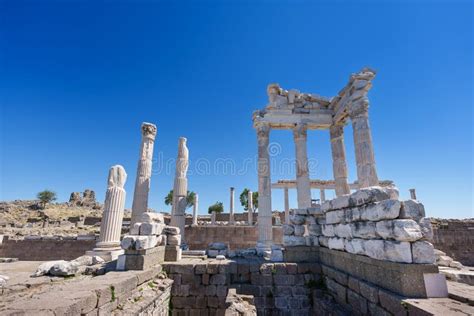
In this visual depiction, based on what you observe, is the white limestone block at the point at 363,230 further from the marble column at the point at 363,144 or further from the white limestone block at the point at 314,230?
the marble column at the point at 363,144

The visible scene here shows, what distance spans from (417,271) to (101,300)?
5.19 metres

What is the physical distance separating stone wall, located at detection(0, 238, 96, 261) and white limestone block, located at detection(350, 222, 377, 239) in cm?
1786

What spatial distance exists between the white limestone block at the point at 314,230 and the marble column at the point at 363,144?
515cm

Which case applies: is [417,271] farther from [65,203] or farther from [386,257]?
[65,203]

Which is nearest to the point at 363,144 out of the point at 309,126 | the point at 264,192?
the point at 309,126

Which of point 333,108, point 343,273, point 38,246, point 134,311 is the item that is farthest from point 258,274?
point 38,246

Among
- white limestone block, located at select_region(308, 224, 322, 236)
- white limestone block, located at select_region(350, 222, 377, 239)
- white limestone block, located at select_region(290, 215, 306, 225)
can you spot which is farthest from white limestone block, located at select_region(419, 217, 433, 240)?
white limestone block, located at select_region(290, 215, 306, 225)

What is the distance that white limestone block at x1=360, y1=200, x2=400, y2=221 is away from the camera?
3.93 m

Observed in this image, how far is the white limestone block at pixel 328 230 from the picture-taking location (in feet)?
20.5

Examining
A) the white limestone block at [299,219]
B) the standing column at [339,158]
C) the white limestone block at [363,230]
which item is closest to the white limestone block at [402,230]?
the white limestone block at [363,230]

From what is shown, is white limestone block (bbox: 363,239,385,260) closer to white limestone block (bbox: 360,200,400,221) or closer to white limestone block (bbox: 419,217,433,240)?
white limestone block (bbox: 360,200,400,221)

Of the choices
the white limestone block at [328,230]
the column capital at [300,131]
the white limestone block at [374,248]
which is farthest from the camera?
the column capital at [300,131]

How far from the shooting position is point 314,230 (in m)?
7.46

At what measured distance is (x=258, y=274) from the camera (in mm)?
6836
